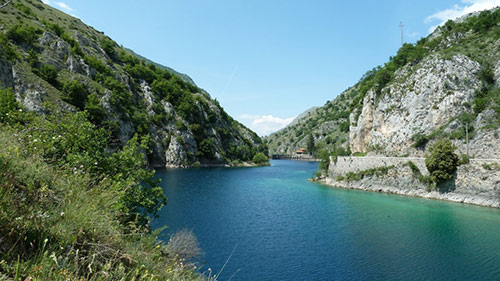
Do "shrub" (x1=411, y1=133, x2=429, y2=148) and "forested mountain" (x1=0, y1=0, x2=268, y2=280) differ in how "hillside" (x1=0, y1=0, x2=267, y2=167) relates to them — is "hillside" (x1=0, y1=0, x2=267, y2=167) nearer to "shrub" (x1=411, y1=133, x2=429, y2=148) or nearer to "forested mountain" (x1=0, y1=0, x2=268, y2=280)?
"forested mountain" (x1=0, y1=0, x2=268, y2=280)

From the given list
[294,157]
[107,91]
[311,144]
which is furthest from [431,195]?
[294,157]

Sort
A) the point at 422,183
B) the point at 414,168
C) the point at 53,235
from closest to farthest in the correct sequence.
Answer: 1. the point at 53,235
2. the point at 422,183
3. the point at 414,168

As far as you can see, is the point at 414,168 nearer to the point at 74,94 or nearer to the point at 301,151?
the point at 74,94

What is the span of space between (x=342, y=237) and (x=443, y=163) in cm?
2258

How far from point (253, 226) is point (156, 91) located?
297 ft

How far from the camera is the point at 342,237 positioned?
23.6m

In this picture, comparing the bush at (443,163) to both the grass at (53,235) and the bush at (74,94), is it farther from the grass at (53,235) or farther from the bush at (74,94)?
the bush at (74,94)

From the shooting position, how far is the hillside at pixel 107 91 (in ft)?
177

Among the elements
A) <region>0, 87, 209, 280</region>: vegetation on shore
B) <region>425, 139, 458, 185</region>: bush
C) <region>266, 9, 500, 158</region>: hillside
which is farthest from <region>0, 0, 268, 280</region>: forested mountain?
<region>266, 9, 500, 158</region>: hillside

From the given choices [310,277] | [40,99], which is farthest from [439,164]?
[40,99]

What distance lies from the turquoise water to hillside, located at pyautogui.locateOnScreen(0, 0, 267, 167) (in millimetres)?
14985

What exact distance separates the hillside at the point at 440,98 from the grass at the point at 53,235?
154 feet

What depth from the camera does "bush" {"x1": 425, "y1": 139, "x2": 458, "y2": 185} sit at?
36250mm

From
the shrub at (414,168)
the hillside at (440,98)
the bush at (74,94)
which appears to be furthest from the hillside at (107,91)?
the hillside at (440,98)
